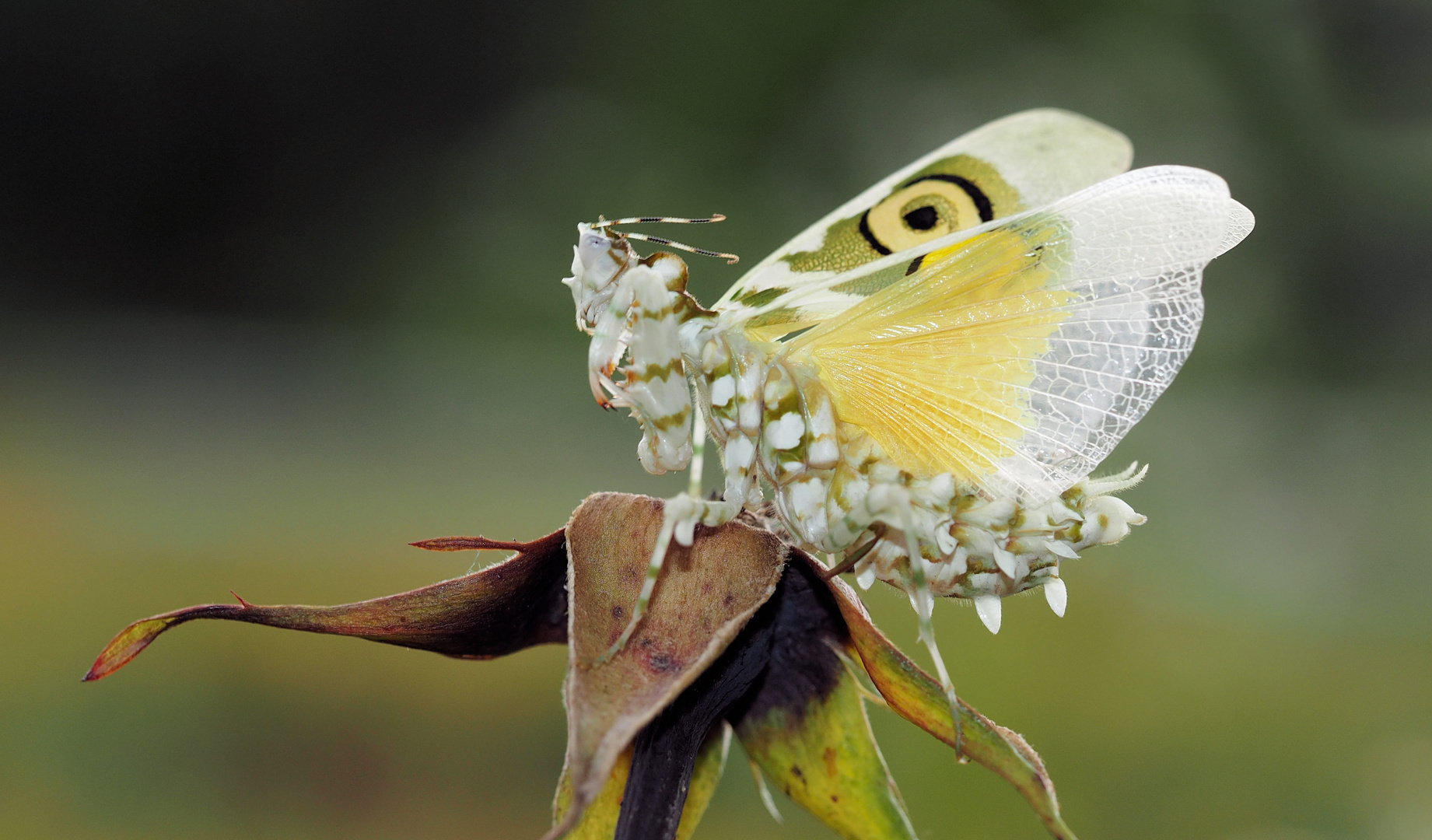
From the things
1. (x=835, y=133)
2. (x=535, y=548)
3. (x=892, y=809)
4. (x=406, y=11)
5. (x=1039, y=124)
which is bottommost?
(x=892, y=809)

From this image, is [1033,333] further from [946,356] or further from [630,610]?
[630,610]

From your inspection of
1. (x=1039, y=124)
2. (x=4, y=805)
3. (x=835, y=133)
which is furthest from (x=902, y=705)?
(x=835, y=133)

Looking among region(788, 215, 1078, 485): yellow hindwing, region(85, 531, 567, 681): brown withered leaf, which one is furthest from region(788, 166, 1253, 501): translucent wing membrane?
region(85, 531, 567, 681): brown withered leaf

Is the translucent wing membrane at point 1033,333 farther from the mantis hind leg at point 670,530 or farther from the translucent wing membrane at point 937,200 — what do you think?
the mantis hind leg at point 670,530

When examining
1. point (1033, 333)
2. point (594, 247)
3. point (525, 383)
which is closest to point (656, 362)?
point (594, 247)

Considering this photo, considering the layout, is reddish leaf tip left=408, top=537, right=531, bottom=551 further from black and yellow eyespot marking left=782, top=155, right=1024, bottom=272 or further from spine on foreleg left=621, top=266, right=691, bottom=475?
black and yellow eyespot marking left=782, top=155, right=1024, bottom=272

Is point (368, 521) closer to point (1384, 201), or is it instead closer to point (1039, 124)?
point (1039, 124)
